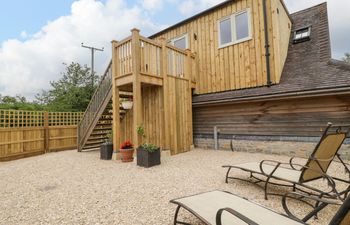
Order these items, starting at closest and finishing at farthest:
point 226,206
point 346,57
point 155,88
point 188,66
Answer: point 226,206
point 155,88
point 188,66
point 346,57

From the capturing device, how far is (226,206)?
2096 mm

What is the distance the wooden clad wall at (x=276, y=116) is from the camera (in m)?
5.82

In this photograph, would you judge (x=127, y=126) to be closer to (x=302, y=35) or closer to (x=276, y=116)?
(x=276, y=116)

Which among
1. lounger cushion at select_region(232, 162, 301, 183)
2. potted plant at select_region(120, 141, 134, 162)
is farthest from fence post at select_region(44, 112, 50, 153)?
lounger cushion at select_region(232, 162, 301, 183)

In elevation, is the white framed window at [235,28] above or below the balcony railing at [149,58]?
above

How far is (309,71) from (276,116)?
1875 mm

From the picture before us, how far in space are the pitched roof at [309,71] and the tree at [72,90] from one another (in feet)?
38.9

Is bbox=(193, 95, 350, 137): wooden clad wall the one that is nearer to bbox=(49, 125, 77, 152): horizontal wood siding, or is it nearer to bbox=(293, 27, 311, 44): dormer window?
bbox=(293, 27, 311, 44): dormer window

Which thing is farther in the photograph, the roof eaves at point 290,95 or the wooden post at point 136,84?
the wooden post at point 136,84

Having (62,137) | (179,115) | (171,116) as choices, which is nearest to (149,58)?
(171,116)

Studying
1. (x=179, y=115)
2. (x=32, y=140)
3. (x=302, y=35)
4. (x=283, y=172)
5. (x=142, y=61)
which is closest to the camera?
(x=283, y=172)

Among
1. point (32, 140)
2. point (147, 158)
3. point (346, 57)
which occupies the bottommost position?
point (147, 158)

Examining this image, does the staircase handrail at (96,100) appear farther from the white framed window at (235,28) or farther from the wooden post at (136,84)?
the white framed window at (235,28)

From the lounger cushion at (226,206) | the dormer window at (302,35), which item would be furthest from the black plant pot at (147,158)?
the dormer window at (302,35)
